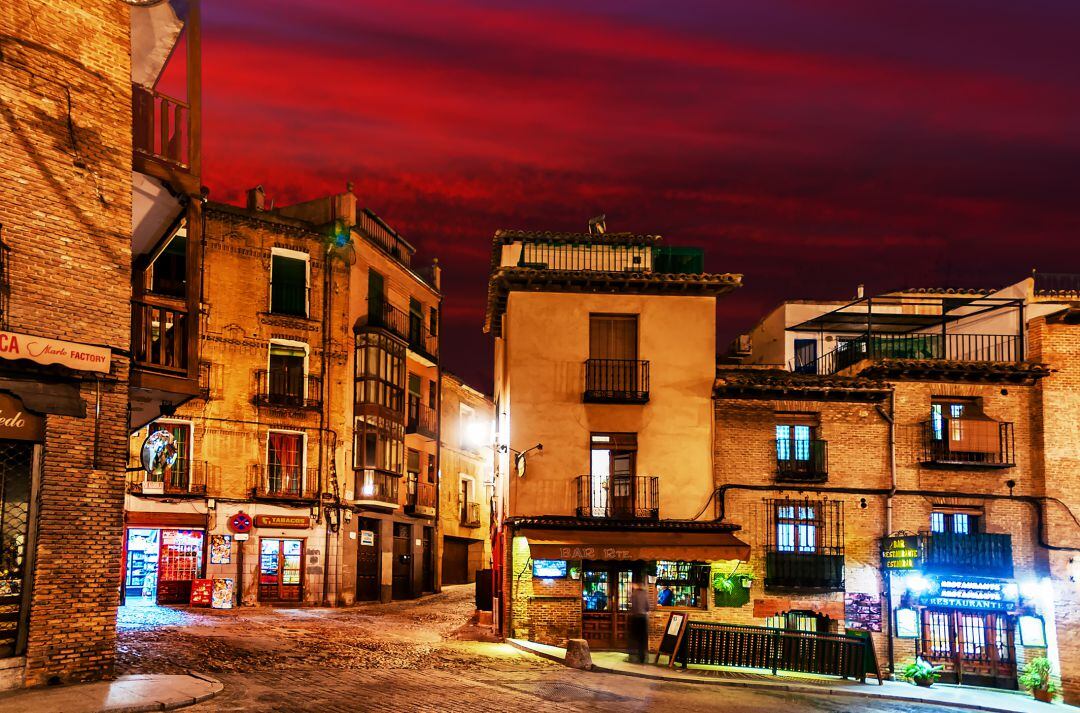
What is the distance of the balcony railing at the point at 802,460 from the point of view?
26344mm

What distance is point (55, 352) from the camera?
571 inches

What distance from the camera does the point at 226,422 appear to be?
34.8 m

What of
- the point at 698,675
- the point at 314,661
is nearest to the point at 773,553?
the point at 698,675

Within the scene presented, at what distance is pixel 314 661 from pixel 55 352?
24.2 ft

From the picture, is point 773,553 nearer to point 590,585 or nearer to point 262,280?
Answer: point 590,585

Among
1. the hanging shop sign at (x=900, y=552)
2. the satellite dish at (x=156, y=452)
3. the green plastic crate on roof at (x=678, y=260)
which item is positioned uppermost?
the green plastic crate on roof at (x=678, y=260)

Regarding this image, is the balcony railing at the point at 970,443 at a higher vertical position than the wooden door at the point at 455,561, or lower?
higher

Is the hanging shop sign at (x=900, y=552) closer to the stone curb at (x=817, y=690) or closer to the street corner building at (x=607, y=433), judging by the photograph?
the street corner building at (x=607, y=433)

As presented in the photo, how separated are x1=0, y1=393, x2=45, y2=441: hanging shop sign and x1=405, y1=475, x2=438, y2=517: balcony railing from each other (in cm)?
2841

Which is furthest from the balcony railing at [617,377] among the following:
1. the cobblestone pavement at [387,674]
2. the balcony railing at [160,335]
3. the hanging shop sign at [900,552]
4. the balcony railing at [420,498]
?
the balcony railing at [420,498]

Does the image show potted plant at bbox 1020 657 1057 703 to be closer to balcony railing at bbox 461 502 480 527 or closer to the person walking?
the person walking

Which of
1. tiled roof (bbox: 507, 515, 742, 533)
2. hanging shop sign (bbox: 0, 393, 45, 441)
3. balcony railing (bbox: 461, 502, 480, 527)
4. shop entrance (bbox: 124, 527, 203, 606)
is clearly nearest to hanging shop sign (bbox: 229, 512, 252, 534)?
shop entrance (bbox: 124, 527, 203, 606)

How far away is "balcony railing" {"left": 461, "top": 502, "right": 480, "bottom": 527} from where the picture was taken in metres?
50.7

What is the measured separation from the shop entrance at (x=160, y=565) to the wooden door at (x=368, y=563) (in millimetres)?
6308
